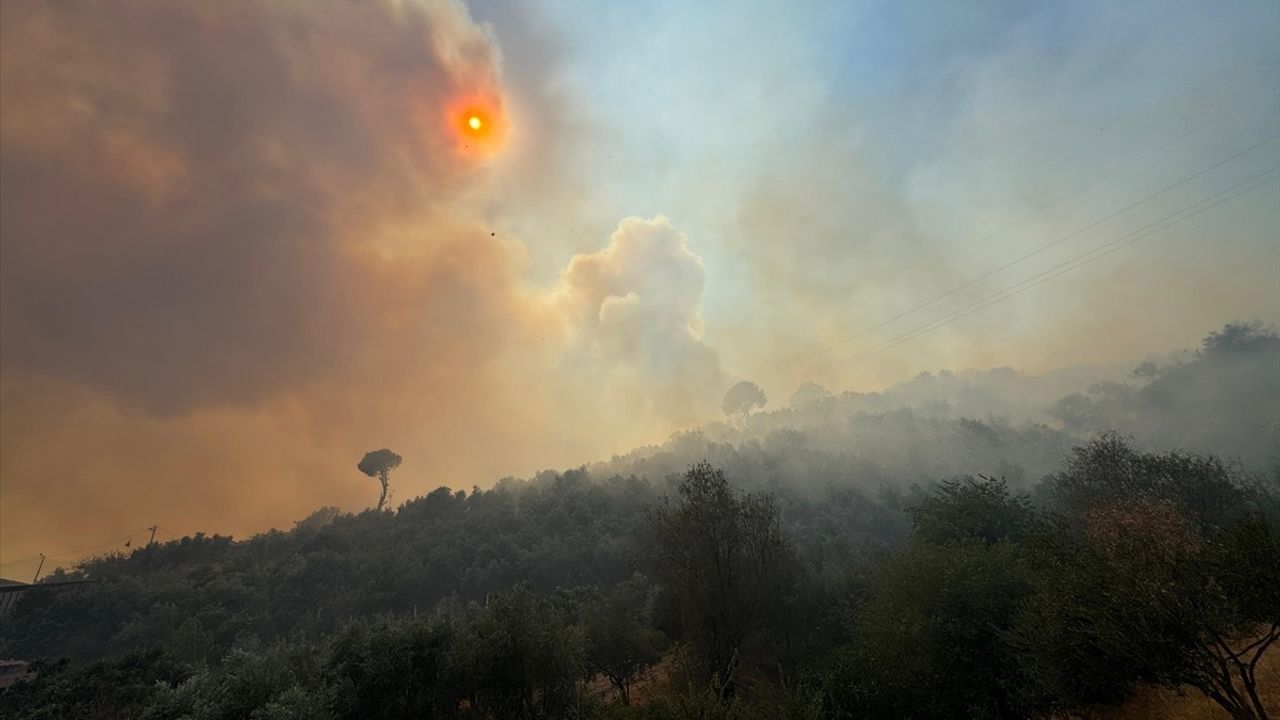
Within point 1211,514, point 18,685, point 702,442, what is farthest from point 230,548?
point 1211,514

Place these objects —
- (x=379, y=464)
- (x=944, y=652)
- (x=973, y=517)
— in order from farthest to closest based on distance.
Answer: (x=379, y=464), (x=973, y=517), (x=944, y=652)

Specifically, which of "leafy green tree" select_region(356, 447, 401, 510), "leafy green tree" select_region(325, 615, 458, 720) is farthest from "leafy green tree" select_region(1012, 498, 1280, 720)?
"leafy green tree" select_region(356, 447, 401, 510)

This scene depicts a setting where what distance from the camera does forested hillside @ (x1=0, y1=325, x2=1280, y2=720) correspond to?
19.1 m

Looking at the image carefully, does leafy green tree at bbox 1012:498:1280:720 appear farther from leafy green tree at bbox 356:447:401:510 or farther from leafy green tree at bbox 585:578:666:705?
leafy green tree at bbox 356:447:401:510

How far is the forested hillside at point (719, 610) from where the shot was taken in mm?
19141

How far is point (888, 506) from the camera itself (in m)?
114

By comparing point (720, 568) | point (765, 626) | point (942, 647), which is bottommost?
point (942, 647)

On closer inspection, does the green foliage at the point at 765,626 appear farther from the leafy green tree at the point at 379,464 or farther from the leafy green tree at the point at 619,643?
the leafy green tree at the point at 379,464

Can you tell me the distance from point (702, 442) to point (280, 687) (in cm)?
16465

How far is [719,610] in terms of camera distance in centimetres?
4091

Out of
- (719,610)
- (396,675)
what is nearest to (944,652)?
(719,610)

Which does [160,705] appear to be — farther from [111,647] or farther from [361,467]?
[361,467]

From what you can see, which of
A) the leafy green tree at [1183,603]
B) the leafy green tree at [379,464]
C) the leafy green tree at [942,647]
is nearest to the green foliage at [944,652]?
the leafy green tree at [942,647]

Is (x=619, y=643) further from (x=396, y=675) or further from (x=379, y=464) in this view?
(x=379, y=464)
